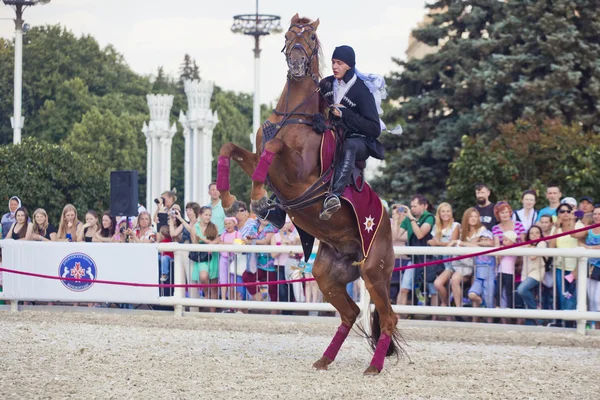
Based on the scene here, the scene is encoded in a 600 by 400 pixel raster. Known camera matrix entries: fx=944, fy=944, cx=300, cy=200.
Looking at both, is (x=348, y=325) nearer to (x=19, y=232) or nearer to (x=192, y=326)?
(x=192, y=326)

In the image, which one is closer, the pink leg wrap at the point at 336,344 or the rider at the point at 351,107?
the rider at the point at 351,107

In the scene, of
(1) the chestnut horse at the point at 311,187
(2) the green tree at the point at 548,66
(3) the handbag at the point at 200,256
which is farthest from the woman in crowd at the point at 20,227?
(2) the green tree at the point at 548,66

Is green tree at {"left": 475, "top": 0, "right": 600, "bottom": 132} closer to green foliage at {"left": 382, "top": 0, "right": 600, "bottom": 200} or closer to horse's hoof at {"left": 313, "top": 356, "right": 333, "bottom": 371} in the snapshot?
green foliage at {"left": 382, "top": 0, "right": 600, "bottom": 200}

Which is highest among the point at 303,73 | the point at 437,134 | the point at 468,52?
the point at 468,52

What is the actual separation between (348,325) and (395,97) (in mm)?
24751

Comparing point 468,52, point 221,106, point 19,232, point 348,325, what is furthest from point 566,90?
point 221,106

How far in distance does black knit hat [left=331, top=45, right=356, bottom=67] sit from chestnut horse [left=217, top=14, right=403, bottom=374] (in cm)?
19

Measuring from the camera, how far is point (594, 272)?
39.9 feet

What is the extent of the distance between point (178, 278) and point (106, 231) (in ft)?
7.88

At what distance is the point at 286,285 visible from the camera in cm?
1363

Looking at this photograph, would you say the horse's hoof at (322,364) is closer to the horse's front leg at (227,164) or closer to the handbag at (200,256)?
Answer: the horse's front leg at (227,164)

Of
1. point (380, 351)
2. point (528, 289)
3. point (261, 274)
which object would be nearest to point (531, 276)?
point (528, 289)

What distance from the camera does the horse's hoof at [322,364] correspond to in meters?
9.04

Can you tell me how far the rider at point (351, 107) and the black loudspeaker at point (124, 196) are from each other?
7.59 metres
